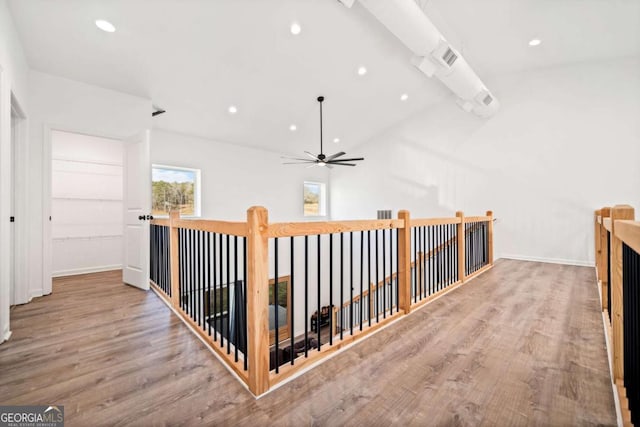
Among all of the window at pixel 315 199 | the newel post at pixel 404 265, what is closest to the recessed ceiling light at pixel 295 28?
the newel post at pixel 404 265

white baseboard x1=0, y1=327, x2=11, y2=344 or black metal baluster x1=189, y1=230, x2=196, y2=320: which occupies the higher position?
black metal baluster x1=189, y1=230, x2=196, y2=320

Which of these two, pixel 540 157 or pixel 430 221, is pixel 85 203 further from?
pixel 540 157

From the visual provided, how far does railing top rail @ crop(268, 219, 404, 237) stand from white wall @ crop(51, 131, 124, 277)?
15.3 feet

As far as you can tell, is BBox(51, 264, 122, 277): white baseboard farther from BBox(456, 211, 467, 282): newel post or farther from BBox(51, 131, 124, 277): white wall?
BBox(456, 211, 467, 282): newel post

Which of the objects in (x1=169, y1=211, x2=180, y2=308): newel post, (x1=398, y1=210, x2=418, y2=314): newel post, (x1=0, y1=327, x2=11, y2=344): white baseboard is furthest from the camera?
(x1=169, y1=211, x2=180, y2=308): newel post

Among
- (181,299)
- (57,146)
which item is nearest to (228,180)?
(57,146)

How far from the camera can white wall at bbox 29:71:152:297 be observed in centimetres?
292

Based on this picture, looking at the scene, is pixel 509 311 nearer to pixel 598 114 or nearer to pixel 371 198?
pixel 598 114

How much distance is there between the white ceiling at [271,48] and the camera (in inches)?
109

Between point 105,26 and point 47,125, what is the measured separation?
130cm

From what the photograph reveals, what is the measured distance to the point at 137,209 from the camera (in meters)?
3.30

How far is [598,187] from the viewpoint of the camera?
14.4 ft

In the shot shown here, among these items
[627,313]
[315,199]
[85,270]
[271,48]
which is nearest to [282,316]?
[315,199]

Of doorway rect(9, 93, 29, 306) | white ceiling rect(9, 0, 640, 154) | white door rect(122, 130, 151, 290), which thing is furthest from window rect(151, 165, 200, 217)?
doorway rect(9, 93, 29, 306)
